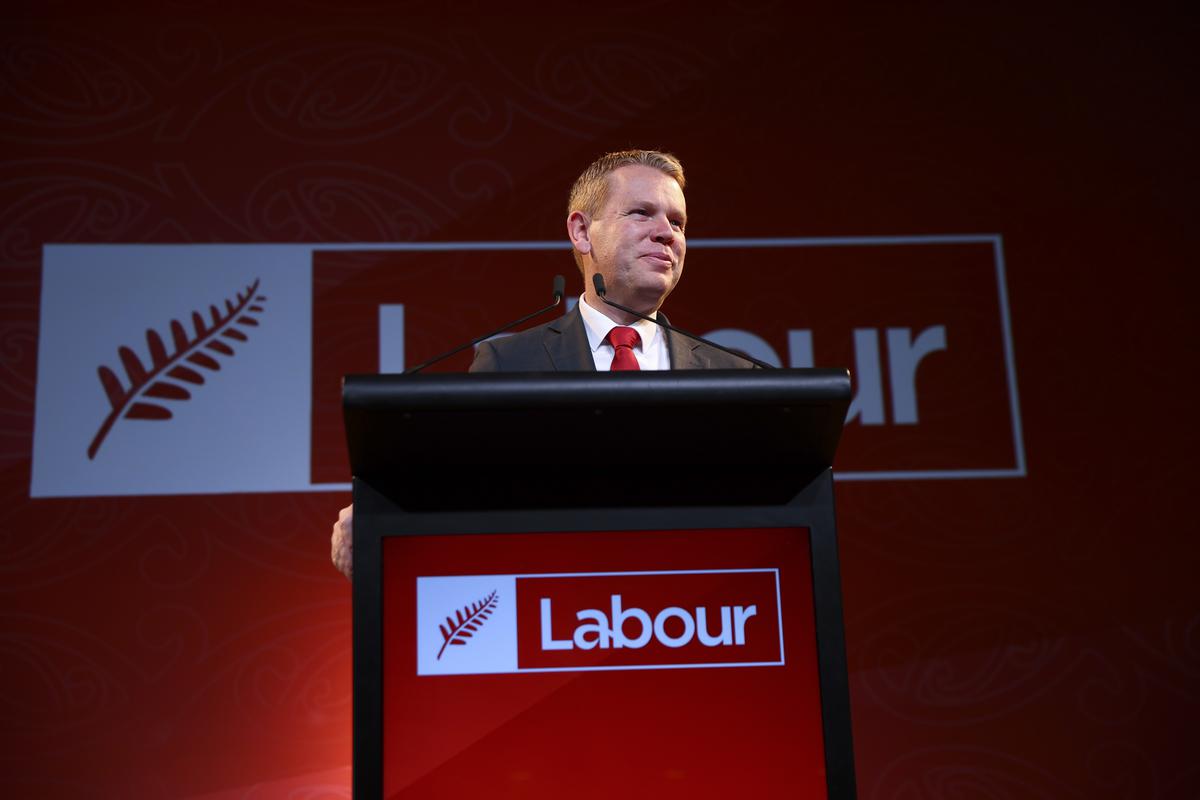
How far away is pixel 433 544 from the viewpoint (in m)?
0.99

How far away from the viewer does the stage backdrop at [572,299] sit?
2779mm

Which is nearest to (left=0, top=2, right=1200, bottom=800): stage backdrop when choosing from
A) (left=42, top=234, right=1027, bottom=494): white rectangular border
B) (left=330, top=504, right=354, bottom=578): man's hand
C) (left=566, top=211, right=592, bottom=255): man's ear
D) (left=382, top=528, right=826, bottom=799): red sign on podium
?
(left=42, top=234, right=1027, bottom=494): white rectangular border

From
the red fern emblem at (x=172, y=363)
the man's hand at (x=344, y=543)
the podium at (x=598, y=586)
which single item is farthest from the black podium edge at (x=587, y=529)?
the red fern emblem at (x=172, y=363)

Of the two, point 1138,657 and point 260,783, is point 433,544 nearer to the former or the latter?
point 260,783

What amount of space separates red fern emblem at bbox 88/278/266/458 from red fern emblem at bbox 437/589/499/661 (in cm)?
211

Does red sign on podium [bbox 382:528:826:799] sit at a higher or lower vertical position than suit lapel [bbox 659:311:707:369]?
lower

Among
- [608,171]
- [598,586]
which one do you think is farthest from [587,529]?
[608,171]

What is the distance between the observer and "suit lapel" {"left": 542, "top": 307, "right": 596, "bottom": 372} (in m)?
1.83

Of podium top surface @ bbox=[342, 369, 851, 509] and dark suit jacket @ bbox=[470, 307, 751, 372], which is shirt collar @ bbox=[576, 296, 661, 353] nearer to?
dark suit jacket @ bbox=[470, 307, 751, 372]

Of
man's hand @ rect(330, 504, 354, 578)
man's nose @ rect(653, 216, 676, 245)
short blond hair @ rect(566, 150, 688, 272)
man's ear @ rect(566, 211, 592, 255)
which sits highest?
short blond hair @ rect(566, 150, 688, 272)

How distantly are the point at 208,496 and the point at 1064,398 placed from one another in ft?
7.31

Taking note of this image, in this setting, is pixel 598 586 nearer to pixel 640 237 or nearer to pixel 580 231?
pixel 640 237

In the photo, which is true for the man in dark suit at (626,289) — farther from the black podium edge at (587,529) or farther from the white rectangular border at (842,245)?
the white rectangular border at (842,245)

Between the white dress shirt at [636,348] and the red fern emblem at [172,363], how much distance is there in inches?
51.3
